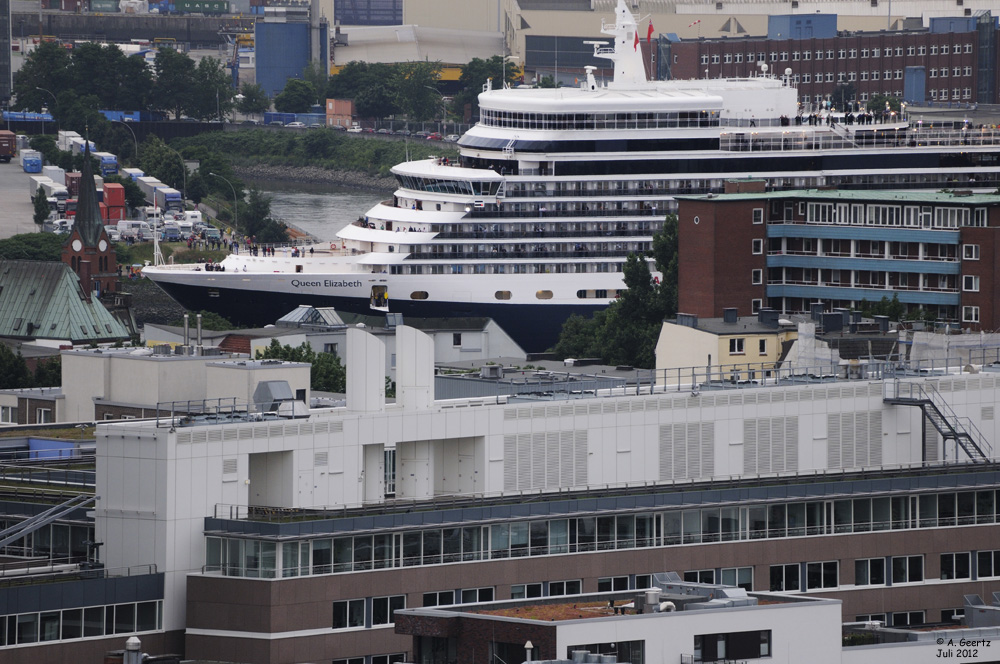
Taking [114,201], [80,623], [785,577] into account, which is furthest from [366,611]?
[114,201]

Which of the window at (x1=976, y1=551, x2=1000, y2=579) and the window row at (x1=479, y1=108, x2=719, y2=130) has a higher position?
the window row at (x1=479, y1=108, x2=719, y2=130)

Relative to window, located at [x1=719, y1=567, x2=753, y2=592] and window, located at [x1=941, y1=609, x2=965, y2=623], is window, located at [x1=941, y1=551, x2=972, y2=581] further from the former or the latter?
window, located at [x1=719, y1=567, x2=753, y2=592]

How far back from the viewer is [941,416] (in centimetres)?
6425

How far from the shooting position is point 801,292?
109 m

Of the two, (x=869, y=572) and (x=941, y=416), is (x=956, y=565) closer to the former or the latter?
(x=869, y=572)

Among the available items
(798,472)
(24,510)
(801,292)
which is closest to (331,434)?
(24,510)

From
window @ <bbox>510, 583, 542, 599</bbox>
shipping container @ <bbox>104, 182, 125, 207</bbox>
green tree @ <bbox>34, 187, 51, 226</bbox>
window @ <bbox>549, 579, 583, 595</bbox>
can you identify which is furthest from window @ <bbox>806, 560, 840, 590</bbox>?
shipping container @ <bbox>104, 182, 125, 207</bbox>

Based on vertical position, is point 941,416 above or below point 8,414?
above

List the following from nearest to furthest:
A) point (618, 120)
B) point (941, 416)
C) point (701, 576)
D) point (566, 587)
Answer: point (566, 587), point (701, 576), point (941, 416), point (618, 120)

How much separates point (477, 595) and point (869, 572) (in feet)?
33.0

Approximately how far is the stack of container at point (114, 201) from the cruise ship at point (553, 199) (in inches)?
2228

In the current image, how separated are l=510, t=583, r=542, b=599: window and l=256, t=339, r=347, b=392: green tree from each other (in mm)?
39846

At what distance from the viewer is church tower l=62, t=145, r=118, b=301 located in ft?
479

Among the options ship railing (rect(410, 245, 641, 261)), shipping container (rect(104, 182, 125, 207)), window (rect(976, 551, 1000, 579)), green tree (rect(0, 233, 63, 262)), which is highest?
shipping container (rect(104, 182, 125, 207))
